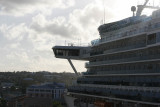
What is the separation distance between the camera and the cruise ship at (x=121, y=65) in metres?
36.4

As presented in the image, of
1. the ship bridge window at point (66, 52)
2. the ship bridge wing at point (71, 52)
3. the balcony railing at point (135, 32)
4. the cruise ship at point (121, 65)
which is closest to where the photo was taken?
the cruise ship at point (121, 65)

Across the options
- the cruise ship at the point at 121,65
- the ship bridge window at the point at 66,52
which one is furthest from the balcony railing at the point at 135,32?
the ship bridge window at the point at 66,52

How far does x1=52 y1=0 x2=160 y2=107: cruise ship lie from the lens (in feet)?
120

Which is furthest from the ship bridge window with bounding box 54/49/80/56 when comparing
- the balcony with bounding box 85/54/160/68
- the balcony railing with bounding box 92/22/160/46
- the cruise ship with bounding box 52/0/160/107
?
the balcony railing with bounding box 92/22/160/46

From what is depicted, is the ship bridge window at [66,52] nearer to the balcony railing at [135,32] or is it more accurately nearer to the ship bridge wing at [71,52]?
the ship bridge wing at [71,52]

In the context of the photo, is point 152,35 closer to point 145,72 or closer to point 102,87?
point 145,72

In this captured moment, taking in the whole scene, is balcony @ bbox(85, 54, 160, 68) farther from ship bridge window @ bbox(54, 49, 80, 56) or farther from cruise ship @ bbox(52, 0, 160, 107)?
ship bridge window @ bbox(54, 49, 80, 56)

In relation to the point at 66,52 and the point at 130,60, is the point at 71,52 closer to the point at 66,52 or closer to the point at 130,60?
the point at 66,52

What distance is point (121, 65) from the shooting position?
45531 mm

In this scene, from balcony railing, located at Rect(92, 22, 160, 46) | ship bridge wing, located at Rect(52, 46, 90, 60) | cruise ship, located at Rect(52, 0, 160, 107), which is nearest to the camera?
cruise ship, located at Rect(52, 0, 160, 107)

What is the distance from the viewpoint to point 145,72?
124 ft

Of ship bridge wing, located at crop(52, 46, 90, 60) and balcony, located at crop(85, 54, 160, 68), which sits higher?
ship bridge wing, located at crop(52, 46, 90, 60)

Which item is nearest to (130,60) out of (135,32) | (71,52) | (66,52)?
(135,32)

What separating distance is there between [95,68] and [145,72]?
18.2 metres
